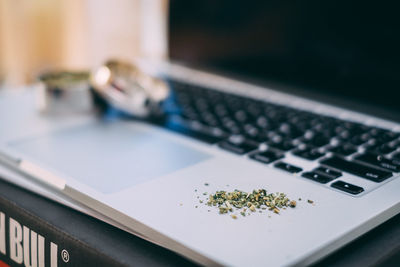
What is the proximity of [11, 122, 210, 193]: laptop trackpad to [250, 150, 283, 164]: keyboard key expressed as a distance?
5 centimetres

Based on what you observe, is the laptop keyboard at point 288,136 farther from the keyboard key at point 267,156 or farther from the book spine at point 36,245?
the book spine at point 36,245

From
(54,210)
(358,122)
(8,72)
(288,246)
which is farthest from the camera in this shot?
(8,72)

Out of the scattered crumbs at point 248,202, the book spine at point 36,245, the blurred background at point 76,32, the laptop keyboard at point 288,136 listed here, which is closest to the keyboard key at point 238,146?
the laptop keyboard at point 288,136

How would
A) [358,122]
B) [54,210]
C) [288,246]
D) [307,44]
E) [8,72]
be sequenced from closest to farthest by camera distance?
[288,246] → [54,210] → [358,122] → [307,44] → [8,72]

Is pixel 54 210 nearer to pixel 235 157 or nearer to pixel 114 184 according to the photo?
pixel 114 184

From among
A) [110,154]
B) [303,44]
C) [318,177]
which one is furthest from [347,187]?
[303,44]

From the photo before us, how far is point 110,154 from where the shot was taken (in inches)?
20.1

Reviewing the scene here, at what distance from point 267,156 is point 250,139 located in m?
0.06

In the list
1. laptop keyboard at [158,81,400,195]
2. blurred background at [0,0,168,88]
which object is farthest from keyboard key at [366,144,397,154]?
blurred background at [0,0,168,88]

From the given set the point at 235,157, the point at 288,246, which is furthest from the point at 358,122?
the point at 288,246

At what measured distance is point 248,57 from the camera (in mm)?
812

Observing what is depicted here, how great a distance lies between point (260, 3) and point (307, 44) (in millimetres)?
116

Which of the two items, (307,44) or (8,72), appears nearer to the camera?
(307,44)

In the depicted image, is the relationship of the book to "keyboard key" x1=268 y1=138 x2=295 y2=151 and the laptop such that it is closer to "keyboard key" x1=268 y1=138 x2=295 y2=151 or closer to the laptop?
the laptop
